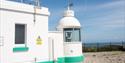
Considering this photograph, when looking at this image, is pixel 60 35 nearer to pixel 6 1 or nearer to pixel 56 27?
pixel 56 27

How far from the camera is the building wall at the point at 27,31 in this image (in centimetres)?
1124

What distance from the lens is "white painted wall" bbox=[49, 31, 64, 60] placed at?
14.4m

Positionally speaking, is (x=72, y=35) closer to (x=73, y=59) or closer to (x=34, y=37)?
(x=73, y=59)

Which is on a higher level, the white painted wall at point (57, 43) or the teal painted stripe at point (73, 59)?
the white painted wall at point (57, 43)

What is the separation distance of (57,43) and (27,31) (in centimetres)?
289

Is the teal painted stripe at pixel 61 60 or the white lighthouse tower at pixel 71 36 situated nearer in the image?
the teal painted stripe at pixel 61 60

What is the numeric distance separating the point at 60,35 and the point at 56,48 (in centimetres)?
112

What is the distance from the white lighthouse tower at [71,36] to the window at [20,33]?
3.99m

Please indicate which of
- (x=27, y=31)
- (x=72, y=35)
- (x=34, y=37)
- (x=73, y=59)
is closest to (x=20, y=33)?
(x=27, y=31)

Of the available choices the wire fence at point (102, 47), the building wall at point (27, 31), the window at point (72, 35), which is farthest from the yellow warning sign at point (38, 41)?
the wire fence at point (102, 47)

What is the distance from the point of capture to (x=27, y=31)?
12508 millimetres

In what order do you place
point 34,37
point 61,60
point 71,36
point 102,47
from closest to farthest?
point 34,37 < point 61,60 < point 71,36 < point 102,47

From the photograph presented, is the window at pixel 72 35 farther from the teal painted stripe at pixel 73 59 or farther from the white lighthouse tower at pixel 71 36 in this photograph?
the teal painted stripe at pixel 73 59

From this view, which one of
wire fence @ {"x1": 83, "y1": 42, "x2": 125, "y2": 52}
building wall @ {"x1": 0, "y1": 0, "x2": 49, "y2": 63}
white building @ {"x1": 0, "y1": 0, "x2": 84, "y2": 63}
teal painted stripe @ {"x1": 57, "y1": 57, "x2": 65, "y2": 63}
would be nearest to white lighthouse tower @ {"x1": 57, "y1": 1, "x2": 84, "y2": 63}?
white building @ {"x1": 0, "y1": 0, "x2": 84, "y2": 63}
